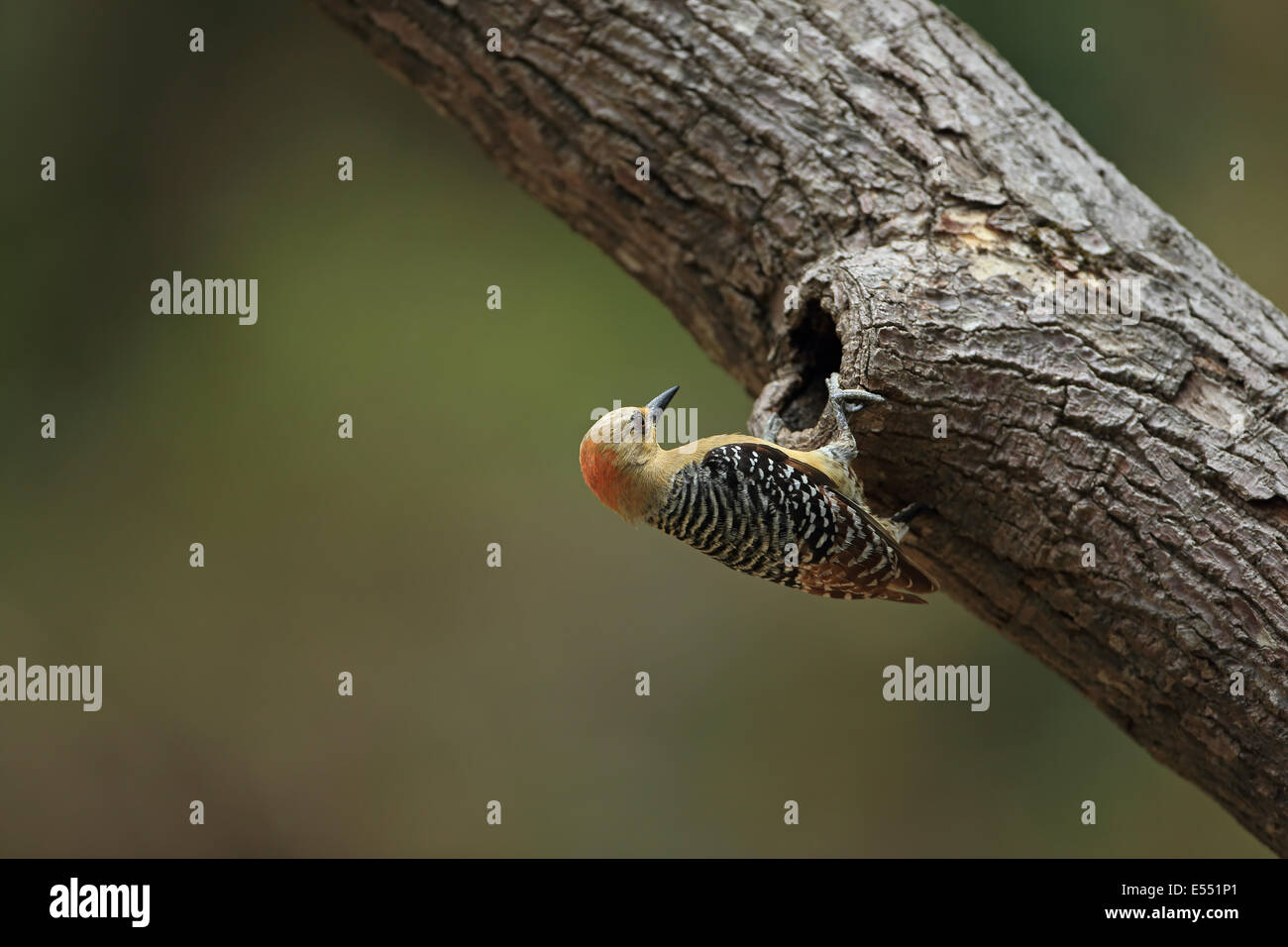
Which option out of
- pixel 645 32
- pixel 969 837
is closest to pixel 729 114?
pixel 645 32

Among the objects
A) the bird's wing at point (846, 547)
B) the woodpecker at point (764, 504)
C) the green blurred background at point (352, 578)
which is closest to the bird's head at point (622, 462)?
the woodpecker at point (764, 504)

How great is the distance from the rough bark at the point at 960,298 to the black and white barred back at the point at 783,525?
144 mm

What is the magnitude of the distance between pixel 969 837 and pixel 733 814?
5.20 ft

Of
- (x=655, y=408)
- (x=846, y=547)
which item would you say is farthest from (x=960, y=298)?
(x=655, y=408)

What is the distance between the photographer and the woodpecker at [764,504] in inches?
131

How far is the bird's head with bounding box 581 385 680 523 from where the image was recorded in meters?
3.57

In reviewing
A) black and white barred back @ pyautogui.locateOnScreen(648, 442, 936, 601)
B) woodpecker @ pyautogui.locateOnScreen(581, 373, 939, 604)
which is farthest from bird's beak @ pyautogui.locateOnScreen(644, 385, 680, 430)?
black and white barred back @ pyautogui.locateOnScreen(648, 442, 936, 601)

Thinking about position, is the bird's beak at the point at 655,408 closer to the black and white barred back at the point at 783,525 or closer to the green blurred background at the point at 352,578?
the black and white barred back at the point at 783,525

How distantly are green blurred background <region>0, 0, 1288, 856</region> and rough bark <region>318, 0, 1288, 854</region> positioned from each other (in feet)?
9.74

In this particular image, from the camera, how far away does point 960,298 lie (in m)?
2.95

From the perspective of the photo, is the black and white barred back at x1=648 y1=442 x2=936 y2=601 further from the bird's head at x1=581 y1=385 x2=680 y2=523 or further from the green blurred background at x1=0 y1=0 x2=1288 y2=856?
the green blurred background at x1=0 y1=0 x2=1288 y2=856

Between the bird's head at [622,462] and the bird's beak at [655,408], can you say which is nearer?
the bird's head at [622,462]

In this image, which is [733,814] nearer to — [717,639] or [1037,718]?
[717,639]

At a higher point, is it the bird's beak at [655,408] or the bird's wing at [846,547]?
the bird's beak at [655,408]
